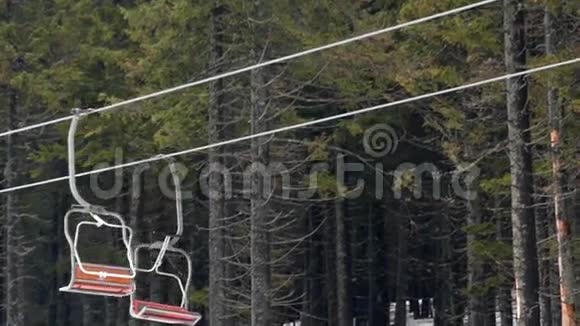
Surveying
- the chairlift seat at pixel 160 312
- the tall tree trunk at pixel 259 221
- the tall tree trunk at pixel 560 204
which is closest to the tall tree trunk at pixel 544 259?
the tall tree trunk at pixel 560 204

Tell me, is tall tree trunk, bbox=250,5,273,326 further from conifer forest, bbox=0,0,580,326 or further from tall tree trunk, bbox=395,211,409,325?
tall tree trunk, bbox=395,211,409,325

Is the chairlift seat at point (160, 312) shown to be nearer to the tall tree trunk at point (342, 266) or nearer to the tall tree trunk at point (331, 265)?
the tall tree trunk at point (342, 266)

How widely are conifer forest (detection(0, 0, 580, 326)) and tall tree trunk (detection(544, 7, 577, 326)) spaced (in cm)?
3

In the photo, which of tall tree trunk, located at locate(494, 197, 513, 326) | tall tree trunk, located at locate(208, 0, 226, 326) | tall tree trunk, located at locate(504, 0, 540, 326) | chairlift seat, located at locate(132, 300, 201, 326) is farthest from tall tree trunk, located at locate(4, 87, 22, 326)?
chairlift seat, located at locate(132, 300, 201, 326)

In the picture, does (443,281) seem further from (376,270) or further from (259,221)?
(259,221)

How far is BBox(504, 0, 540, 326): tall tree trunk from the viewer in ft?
57.3

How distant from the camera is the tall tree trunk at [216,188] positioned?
70.2 ft

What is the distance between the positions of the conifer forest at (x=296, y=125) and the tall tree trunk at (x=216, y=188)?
38mm

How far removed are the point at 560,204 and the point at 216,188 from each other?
6.82 meters

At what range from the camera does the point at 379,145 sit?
27.4 m

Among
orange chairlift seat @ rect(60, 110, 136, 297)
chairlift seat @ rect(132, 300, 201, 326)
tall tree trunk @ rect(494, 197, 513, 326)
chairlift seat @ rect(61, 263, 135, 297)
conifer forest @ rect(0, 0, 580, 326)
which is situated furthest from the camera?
tall tree trunk @ rect(494, 197, 513, 326)

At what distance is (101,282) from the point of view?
11.0 m

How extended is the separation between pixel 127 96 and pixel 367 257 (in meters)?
15.9

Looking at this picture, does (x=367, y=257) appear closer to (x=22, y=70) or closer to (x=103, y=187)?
(x=103, y=187)
